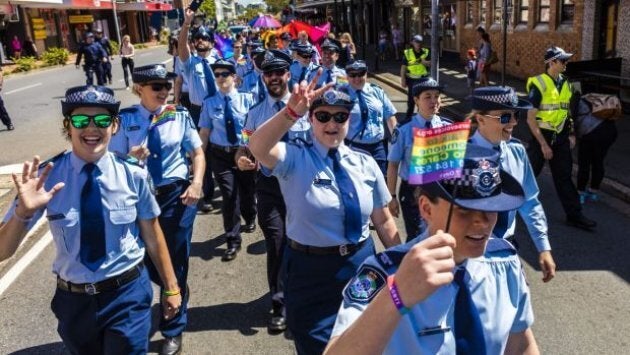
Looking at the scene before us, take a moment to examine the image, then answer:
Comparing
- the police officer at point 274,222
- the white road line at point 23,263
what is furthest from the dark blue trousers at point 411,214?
the white road line at point 23,263

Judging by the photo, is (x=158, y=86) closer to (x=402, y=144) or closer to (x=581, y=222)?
(x=402, y=144)

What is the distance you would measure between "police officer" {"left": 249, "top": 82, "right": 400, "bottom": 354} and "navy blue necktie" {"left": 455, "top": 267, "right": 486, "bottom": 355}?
1.62m

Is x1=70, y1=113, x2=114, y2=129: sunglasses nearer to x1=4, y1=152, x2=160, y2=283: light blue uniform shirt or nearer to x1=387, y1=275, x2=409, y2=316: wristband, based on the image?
x1=4, y1=152, x2=160, y2=283: light blue uniform shirt

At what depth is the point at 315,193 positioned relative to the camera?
3658 millimetres

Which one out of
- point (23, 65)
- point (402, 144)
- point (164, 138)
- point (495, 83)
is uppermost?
point (164, 138)

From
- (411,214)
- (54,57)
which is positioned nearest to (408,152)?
(411,214)

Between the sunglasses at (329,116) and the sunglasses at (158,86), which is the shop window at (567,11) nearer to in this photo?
the sunglasses at (158,86)

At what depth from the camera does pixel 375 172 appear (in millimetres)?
3889

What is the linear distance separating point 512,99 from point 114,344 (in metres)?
3.31

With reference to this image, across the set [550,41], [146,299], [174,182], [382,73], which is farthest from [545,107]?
[382,73]

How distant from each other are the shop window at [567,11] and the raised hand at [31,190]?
18.1m

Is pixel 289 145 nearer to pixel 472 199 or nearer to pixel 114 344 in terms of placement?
pixel 114 344

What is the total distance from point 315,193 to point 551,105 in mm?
4730

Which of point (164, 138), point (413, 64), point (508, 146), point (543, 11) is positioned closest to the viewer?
point (508, 146)
